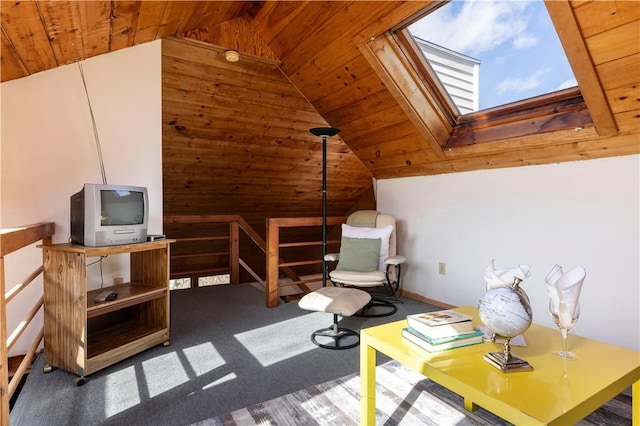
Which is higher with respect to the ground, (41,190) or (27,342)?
(41,190)

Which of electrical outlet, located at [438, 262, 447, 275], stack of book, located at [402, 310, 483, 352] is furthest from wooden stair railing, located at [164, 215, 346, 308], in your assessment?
stack of book, located at [402, 310, 483, 352]

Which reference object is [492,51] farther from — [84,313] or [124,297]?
[84,313]

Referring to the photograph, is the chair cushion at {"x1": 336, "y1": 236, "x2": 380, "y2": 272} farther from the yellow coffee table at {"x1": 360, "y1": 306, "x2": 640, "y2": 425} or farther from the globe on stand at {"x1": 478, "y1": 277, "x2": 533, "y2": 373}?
the globe on stand at {"x1": 478, "y1": 277, "x2": 533, "y2": 373}

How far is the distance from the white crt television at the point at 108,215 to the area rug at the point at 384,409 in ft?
4.02

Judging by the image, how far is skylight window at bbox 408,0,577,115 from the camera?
6.78 feet

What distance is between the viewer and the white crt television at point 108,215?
2.04m

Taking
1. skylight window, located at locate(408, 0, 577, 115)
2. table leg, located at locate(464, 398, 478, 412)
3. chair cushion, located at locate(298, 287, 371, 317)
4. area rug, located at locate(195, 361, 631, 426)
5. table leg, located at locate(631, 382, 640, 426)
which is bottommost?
area rug, located at locate(195, 361, 631, 426)

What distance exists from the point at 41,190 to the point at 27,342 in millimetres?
1050

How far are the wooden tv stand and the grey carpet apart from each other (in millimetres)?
82

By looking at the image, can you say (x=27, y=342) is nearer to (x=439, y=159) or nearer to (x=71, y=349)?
(x=71, y=349)

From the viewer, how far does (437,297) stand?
3.41m

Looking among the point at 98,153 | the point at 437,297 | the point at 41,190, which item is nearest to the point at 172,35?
the point at 98,153

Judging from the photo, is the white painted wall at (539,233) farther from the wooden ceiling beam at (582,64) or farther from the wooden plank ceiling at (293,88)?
the wooden ceiling beam at (582,64)

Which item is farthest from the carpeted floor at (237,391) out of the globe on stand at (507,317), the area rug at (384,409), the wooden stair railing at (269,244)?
the wooden stair railing at (269,244)
